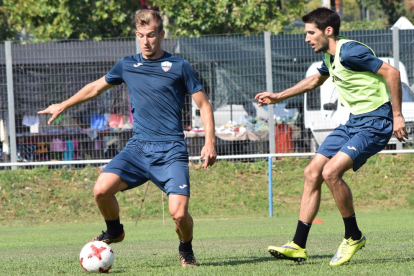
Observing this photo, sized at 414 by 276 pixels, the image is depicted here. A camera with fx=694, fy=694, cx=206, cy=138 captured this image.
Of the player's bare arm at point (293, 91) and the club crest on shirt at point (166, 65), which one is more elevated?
the club crest on shirt at point (166, 65)

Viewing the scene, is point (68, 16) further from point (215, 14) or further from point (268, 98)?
point (268, 98)

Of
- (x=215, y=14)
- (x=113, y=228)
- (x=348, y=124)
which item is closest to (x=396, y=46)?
(x=215, y=14)

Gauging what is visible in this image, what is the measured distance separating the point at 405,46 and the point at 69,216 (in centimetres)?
866

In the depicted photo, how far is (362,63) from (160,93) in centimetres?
190

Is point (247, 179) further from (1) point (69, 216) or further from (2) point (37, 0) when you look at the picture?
(2) point (37, 0)

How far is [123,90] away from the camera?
1645 cm

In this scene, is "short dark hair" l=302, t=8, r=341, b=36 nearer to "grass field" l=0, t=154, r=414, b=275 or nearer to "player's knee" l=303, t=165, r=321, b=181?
"player's knee" l=303, t=165, r=321, b=181

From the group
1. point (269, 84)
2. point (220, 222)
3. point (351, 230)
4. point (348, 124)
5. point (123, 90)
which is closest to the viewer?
point (351, 230)

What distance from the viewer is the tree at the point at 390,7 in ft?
135

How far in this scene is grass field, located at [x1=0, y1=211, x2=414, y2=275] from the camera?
6.22 m

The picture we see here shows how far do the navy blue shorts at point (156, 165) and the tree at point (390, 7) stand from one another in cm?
3675

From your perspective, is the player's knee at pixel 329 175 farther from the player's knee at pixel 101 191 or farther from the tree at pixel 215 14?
the tree at pixel 215 14

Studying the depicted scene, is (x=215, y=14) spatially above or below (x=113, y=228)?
above

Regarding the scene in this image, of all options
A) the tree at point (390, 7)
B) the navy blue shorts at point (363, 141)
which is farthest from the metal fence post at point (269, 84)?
the tree at point (390, 7)
